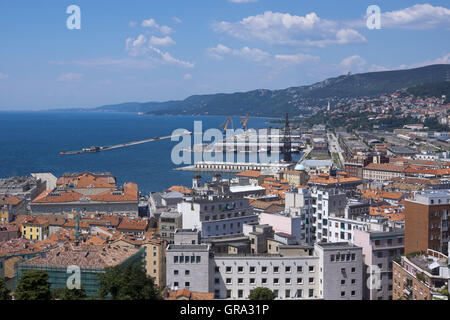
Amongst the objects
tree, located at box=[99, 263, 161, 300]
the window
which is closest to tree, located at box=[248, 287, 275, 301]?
the window

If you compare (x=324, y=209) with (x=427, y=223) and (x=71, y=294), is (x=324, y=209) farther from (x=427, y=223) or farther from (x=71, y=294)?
(x=71, y=294)

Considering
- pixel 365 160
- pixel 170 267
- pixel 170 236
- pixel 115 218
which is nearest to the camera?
pixel 170 267

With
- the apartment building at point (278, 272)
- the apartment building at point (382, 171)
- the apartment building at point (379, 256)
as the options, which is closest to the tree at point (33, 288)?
the apartment building at point (278, 272)

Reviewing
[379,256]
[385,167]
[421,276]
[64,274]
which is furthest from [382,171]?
[64,274]

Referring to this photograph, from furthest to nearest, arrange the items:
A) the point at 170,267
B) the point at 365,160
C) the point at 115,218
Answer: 1. the point at 365,160
2. the point at 115,218
3. the point at 170,267

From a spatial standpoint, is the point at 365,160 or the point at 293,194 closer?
the point at 293,194
